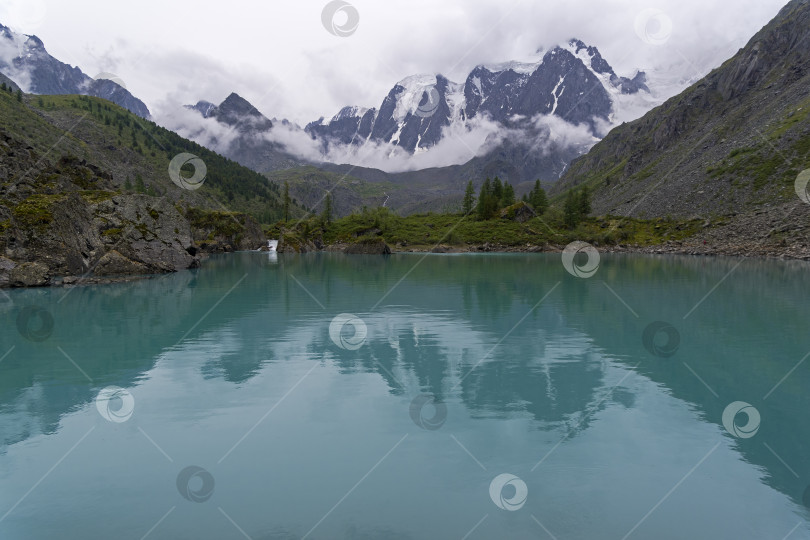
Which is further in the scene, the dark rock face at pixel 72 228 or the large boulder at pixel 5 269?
the dark rock face at pixel 72 228

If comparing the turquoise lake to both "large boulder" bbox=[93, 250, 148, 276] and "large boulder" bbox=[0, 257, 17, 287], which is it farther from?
"large boulder" bbox=[93, 250, 148, 276]

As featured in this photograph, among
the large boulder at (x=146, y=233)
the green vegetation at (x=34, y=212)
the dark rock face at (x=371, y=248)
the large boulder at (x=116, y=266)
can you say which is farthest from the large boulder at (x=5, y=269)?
the dark rock face at (x=371, y=248)

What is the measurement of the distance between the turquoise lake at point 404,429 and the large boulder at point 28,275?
22.7 meters

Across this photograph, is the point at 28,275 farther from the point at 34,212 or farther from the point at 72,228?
the point at 72,228

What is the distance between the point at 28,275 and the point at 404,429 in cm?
5836

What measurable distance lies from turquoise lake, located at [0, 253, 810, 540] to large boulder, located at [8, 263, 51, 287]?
22700 mm

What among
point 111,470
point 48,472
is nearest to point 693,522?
point 111,470

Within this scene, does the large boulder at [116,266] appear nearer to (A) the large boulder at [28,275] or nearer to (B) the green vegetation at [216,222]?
(A) the large boulder at [28,275]

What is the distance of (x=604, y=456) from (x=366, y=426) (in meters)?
8.02

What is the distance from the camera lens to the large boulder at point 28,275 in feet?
178

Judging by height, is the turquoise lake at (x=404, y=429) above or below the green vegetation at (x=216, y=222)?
below

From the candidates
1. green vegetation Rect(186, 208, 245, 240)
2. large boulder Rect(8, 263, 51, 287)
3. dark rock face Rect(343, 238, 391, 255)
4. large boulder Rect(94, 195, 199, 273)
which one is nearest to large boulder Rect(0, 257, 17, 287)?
large boulder Rect(8, 263, 51, 287)

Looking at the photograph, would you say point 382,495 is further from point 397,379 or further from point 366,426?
point 397,379

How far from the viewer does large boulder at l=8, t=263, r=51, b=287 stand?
54125 mm
